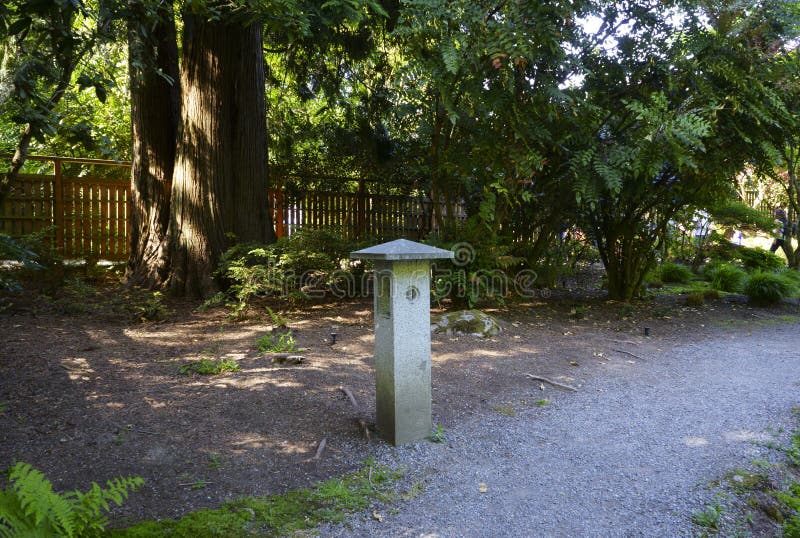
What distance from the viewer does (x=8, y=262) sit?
7148mm

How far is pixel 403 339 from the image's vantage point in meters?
3.16

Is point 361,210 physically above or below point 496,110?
below

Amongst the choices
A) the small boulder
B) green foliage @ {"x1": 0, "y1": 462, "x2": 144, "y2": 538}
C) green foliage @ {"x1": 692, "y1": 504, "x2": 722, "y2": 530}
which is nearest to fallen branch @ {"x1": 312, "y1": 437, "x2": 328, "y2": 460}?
green foliage @ {"x1": 0, "y1": 462, "x2": 144, "y2": 538}


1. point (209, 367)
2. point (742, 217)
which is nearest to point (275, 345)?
point (209, 367)

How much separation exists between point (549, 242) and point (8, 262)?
26.6 feet

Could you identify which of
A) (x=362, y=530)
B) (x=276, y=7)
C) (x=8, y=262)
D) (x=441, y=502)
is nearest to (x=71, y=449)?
(x=362, y=530)

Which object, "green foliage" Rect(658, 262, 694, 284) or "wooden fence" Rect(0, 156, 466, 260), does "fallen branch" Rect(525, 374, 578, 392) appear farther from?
"green foliage" Rect(658, 262, 694, 284)

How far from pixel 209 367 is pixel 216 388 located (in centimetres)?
42

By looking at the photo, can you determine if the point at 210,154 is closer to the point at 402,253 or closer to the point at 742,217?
the point at 402,253

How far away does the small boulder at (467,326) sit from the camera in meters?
6.02

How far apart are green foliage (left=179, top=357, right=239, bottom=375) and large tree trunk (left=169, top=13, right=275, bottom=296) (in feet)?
8.65

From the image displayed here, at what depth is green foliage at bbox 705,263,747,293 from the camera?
961cm

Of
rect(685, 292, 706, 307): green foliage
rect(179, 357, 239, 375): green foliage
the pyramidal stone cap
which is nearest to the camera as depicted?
the pyramidal stone cap

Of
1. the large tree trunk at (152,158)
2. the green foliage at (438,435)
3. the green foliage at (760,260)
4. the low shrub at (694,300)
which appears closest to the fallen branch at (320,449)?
the green foliage at (438,435)
